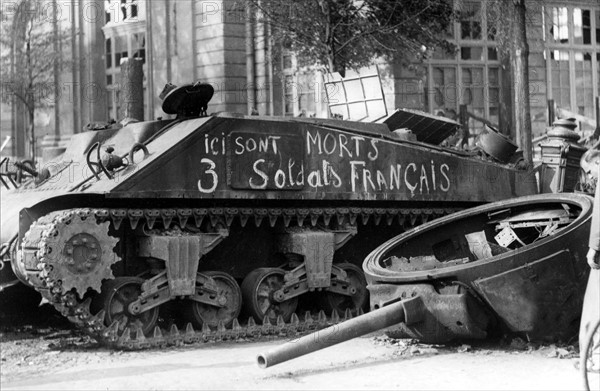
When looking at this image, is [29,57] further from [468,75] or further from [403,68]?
[468,75]

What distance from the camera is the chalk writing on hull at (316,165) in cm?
1096

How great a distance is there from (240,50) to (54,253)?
17336 millimetres

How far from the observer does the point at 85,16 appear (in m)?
33.2

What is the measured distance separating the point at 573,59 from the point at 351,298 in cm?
1467

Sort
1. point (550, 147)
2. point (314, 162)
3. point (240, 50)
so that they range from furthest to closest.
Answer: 1. point (240, 50)
2. point (550, 147)
3. point (314, 162)

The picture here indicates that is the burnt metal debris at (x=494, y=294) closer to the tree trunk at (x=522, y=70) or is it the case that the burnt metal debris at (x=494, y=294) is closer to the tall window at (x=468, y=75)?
the tree trunk at (x=522, y=70)

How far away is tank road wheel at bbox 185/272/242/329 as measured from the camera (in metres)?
10.9

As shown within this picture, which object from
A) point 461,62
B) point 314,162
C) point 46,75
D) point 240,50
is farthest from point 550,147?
point 46,75

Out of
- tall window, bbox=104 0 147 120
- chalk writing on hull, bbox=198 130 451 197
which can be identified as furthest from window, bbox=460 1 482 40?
chalk writing on hull, bbox=198 130 451 197

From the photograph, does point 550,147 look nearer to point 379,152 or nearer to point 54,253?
point 379,152

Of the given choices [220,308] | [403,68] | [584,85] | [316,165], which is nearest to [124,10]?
[403,68]

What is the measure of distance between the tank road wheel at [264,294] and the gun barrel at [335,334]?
8.15 feet

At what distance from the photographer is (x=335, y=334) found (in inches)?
328

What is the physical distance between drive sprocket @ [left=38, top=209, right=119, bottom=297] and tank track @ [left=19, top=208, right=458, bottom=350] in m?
0.02
